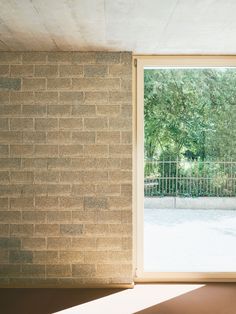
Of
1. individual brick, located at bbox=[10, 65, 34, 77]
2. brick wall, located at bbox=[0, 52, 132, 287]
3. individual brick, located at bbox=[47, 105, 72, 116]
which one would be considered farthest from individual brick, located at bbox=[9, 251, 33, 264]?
individual brick, located at bbox=[10, 65, 34, 77]

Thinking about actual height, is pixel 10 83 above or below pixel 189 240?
above

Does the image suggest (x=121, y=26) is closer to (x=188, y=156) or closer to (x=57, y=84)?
(x=57, y=84)

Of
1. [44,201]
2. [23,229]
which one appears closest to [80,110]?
[44,201]

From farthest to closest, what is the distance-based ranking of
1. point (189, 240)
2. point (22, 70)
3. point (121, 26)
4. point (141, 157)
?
point (189, 240)
point (141, 157)
point (22, 70)
point (121, 26)

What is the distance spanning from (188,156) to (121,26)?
5.64ft

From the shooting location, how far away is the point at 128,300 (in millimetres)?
3740

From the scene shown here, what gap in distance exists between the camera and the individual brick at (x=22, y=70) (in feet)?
13.5

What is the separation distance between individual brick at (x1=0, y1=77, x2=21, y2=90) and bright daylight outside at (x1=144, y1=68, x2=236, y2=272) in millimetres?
1399

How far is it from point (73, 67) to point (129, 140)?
0.99 metres

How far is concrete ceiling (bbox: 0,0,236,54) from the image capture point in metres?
2.83

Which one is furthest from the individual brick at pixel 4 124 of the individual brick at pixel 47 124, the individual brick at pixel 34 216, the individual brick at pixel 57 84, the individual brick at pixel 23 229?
the individual brick at pixel 23 229

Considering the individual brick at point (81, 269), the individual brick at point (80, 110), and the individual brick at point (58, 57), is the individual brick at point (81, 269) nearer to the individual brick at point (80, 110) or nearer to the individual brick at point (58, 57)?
the individual brick at point (80, 110)

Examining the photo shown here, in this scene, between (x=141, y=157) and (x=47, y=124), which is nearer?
(x=47, y=124)

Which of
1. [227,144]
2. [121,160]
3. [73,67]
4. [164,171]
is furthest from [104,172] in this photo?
[227,144]
